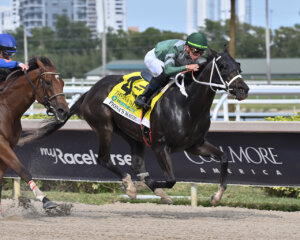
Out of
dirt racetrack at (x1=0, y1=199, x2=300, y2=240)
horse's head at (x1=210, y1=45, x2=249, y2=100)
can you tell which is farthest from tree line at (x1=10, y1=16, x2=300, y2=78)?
horse's head at (x1=210, y1=45, x2=249, y2=100)

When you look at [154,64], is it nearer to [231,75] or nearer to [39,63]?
[231,75]

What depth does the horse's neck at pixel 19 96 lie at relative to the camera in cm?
605

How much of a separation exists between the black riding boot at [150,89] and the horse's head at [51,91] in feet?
2.89

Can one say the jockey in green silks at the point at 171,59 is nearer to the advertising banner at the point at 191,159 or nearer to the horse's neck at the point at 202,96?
the horse's neck at the point at 202,96

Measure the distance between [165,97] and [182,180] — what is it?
142 cm

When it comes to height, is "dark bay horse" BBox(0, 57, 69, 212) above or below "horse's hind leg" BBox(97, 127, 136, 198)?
above

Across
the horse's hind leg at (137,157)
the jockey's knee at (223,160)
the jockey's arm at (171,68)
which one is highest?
the jockey's arm at (171,68)

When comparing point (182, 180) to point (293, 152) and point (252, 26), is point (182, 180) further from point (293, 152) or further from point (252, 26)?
point (252, 26)

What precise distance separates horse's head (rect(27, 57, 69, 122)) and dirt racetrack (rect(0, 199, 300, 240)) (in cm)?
105

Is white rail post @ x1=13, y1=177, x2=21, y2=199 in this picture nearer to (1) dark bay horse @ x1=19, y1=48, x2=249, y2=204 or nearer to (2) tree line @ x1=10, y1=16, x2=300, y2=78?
(1) dark bay horse @ x1=19, y1=48, x2=249, y2=204

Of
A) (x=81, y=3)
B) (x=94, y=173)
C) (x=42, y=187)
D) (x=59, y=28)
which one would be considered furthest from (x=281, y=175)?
(x=81, y=3)

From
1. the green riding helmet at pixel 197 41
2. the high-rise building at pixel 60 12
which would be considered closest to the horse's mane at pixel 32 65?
the green riding helmet at pixel 197 41

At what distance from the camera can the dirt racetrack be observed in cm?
520

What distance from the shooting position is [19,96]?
6.06 metres
